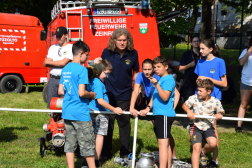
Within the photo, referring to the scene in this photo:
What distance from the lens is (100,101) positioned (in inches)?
146

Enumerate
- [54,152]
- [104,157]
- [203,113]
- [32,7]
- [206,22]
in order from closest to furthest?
1. [203,113]
2. [104,157]
3. [54,152]
4. [206,22]
5. [32,7]

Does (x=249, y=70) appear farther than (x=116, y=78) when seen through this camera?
Yes

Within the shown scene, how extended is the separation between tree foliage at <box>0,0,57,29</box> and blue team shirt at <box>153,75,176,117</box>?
13.5 metres

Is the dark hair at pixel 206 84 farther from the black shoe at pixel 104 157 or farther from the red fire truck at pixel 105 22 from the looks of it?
the red fire truck at pixel 105 22

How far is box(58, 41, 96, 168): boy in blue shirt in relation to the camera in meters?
3.31

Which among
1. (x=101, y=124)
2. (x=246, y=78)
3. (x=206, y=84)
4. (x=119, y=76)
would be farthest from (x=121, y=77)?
(x=246, y=78)

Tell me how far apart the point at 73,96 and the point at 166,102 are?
1.18 meters

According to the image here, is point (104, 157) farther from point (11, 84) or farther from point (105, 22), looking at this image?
point (11, 84)

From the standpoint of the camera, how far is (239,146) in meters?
5.09

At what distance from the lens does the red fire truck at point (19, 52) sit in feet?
35.0

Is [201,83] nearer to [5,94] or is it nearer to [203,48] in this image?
[203,48]

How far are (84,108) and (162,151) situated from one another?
1130mm

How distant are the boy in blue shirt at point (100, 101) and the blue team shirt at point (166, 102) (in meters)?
0.49

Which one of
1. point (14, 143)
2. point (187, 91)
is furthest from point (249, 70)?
point (14, 143)
